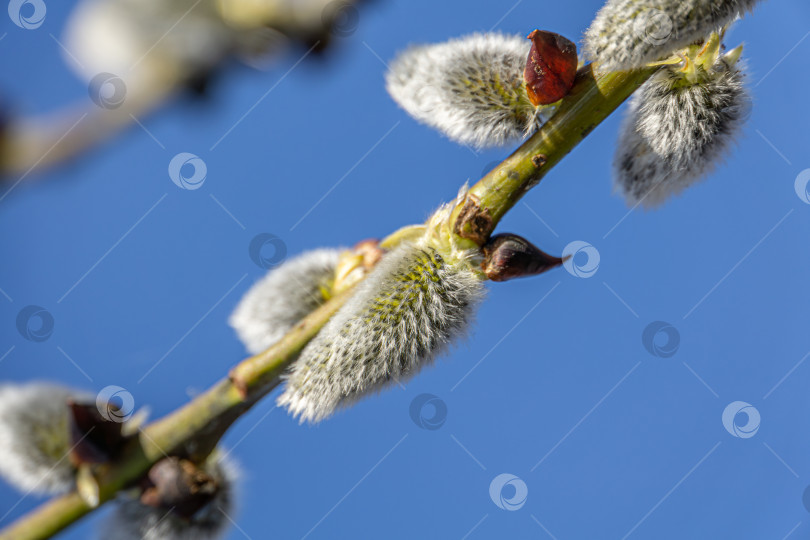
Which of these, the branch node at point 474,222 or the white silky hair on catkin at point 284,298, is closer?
the branch node at point 474,222

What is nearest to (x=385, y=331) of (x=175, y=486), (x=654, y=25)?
(x=175, y=486)

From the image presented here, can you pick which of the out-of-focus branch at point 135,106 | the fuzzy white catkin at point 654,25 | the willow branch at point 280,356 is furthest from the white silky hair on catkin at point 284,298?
the out-of-focus branch at point 135,106

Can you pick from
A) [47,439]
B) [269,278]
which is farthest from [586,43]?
[47,439]

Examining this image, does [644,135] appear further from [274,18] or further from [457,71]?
[274,18]

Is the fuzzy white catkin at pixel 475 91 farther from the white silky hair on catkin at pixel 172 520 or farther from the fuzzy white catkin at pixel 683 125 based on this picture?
the white silky hair on catkin at pixel 172 520

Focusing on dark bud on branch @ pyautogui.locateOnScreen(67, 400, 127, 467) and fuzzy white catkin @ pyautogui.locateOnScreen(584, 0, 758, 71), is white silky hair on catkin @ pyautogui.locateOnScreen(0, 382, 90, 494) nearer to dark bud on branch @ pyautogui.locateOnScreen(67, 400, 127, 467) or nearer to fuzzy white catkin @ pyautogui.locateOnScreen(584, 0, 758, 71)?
dark bud on branch @ pyautogui.locateOnScreen(67, 400, 127, 467)
